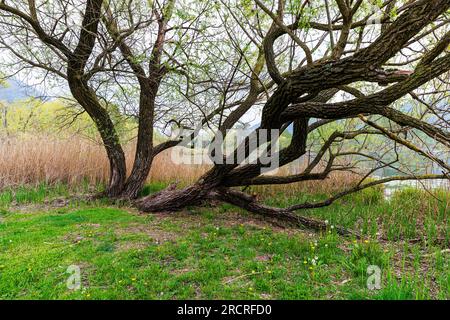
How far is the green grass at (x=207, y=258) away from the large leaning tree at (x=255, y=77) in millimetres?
743

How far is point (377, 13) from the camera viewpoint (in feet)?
10.2

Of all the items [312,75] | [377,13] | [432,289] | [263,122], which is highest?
[377,13]

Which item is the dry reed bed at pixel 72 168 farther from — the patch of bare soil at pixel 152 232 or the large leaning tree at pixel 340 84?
the patch of bare soil at pixel 152 232

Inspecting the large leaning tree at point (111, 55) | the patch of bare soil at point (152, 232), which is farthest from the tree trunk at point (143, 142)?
the patch of bare soil at point (152, 232)

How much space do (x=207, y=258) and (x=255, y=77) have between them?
7.31 feet

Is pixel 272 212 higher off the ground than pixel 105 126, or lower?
lower

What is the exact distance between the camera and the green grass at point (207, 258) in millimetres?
2129

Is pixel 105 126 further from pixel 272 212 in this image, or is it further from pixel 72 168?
pixel 272 212

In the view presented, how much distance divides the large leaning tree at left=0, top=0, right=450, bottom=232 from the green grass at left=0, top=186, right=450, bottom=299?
0.74 m

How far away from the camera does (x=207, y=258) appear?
2768 millimetres

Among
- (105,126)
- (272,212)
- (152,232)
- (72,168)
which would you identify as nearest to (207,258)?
(152,232)
